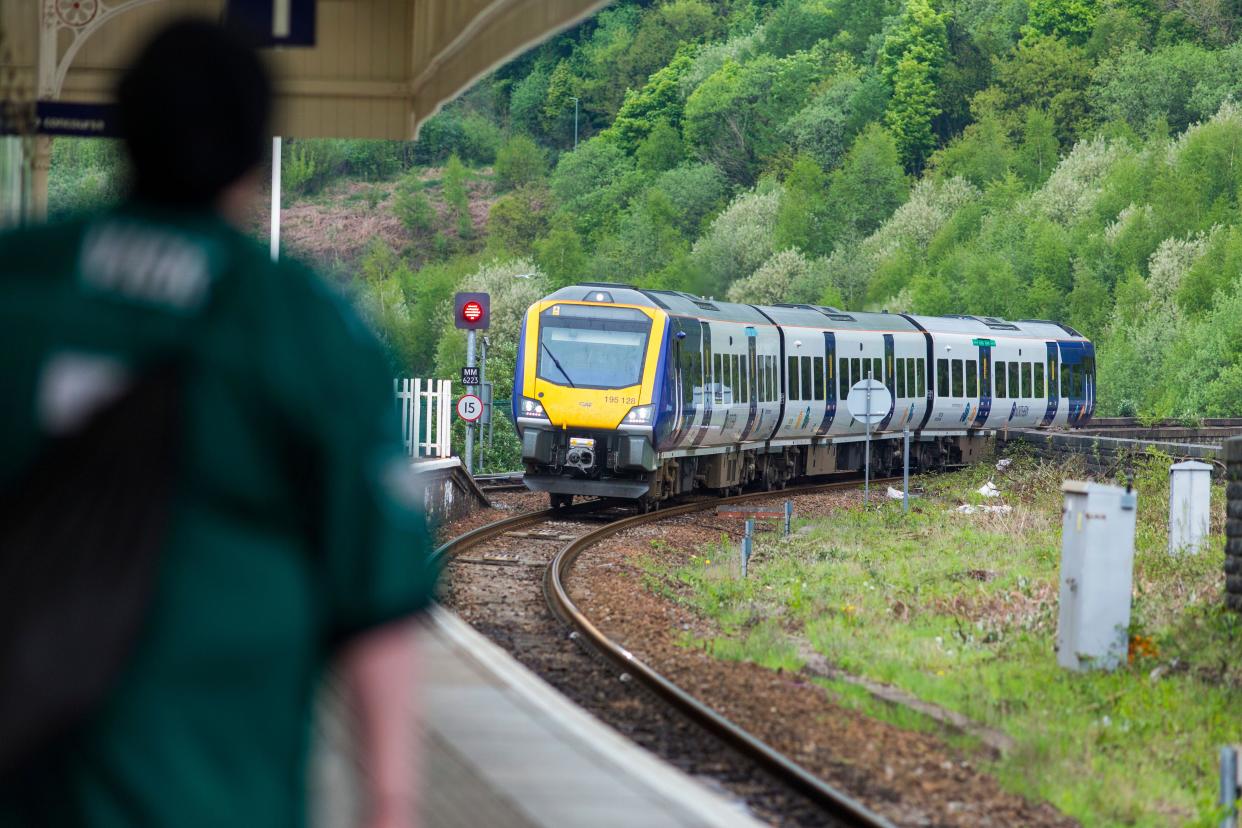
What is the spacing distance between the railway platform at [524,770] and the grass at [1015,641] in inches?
107

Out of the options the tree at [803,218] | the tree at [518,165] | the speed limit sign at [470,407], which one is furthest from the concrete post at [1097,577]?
the tree at [518,165]

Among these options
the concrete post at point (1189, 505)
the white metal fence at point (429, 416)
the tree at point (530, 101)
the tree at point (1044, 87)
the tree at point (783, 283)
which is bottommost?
the concrete post at point (1189, 505)

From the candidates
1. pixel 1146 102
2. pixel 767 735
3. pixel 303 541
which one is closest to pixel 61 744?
pixel 303 541

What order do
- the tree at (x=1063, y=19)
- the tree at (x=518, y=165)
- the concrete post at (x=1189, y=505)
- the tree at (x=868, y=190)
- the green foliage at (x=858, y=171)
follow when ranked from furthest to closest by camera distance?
1. the tree at (x=518, y=165)
2. the tree at (x=1063, y=19)
3. the tree at (x=868, y=190)
4. the green foliage at (x=858, y=171)
5. the concrete post at (x=1189, y=505)

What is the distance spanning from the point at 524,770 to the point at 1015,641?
778 centimetres

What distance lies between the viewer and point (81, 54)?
1402cm

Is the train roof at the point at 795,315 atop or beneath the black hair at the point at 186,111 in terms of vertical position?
atop

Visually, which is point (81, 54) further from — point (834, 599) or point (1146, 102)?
point (1146, 102)

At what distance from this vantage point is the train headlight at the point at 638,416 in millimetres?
23078

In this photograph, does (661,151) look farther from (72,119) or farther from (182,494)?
(182,494)

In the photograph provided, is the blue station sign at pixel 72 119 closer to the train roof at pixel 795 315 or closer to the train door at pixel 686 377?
the train roof at pixel 795 315

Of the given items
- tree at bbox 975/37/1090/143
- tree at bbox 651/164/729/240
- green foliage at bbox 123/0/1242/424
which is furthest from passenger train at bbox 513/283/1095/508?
tree at bbox 651/164/729/240

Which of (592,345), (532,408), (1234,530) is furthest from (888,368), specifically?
(1234,530)

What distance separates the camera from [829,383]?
3216 centimetres
